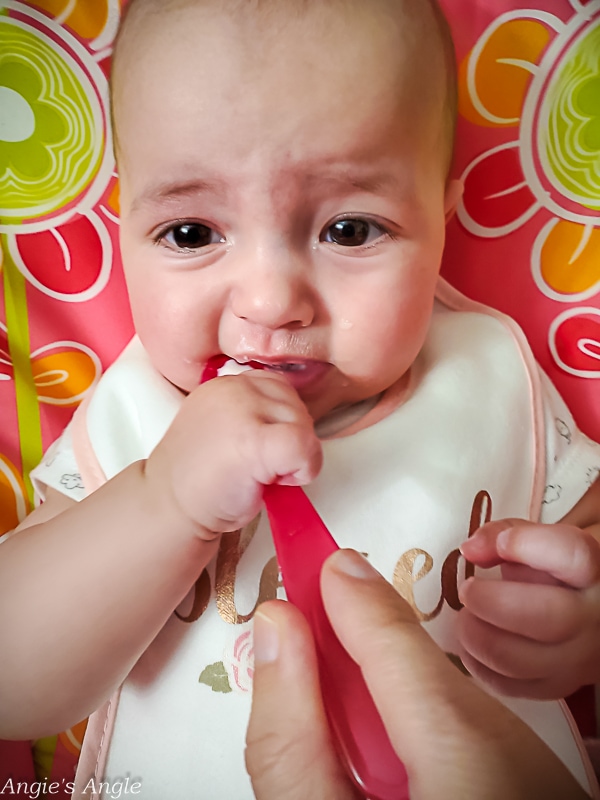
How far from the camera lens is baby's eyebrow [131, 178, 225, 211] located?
0.49 m

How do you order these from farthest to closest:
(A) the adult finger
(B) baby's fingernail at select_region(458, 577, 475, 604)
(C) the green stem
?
(C) the green stem
(B) baby's fingernail at select_region(458, 577, 475, 604)
(A) the adult finger

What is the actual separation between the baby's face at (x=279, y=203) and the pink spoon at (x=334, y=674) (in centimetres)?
13

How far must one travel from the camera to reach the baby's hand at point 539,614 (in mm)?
519

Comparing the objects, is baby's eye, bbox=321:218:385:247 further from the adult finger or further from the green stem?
the green stem

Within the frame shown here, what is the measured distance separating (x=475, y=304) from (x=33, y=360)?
1.71ft

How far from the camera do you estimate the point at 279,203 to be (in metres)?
0.48

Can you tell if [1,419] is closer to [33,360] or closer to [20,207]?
[33,360]

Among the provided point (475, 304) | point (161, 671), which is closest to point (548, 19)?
point (475, 304)

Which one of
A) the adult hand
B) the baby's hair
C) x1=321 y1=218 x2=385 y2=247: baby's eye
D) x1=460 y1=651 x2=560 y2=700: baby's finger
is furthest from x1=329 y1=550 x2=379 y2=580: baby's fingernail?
the baby's hair

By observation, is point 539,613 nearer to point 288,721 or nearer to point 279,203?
point 288,721

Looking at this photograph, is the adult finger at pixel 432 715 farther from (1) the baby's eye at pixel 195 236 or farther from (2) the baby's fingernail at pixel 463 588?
(1) the baby's eye at pixel 195 236

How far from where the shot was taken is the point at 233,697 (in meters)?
0.55

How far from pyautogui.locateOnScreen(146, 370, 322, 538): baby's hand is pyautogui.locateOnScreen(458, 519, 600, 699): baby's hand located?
0.68 ft

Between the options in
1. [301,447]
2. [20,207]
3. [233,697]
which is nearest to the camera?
[301,447]
